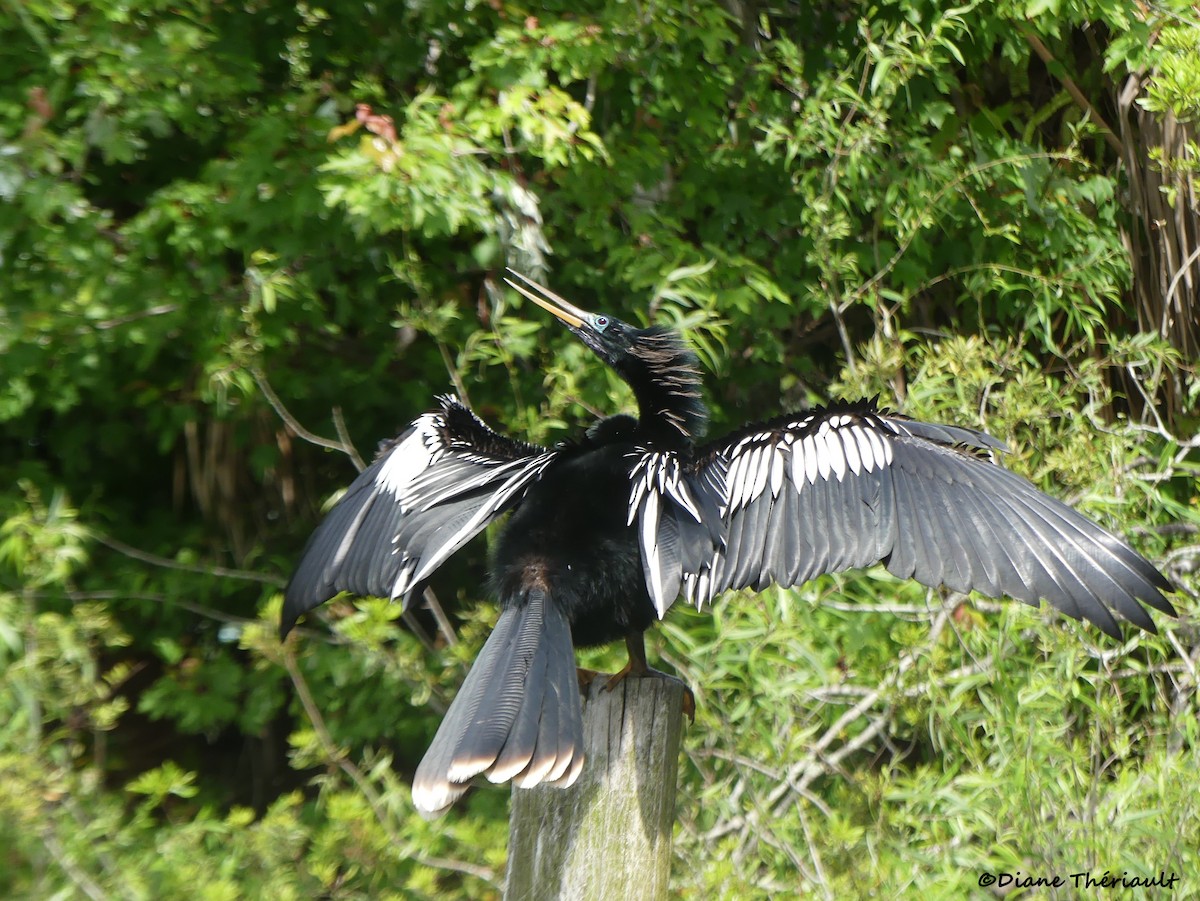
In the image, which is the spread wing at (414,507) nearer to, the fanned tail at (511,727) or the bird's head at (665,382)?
the bird's head at (665,382)

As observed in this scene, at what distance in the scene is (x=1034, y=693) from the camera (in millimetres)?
2494

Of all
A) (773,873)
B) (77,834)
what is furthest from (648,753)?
(77,834)

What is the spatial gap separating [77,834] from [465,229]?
7.17 ft

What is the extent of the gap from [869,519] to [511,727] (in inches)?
33.9

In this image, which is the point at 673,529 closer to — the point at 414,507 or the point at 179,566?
the point at 414,507

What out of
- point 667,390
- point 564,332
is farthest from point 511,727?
point 564,332

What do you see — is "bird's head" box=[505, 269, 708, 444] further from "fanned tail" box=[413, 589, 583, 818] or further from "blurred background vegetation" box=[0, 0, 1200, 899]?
"fanned tail" box=[413, 589, 583, 818]

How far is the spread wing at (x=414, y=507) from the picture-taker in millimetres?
2492

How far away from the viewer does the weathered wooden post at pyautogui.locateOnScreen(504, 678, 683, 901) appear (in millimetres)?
1794

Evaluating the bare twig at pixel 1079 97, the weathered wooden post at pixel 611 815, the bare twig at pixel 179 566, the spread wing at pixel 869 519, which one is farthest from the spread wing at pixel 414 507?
the bare twig at pixel 1079 97

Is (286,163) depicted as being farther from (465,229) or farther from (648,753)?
(648,753)

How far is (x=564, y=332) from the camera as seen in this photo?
151 inches

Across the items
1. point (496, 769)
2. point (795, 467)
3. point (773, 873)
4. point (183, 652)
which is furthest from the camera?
point (183, 652)

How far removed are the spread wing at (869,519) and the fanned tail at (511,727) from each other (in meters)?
0.27
